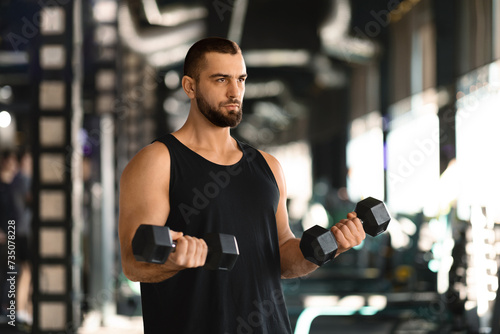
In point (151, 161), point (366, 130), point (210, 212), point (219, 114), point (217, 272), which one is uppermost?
point (366, 130)

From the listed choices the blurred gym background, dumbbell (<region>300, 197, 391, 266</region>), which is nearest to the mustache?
dumbbell (<region>300, 197, 391, 266</region>)

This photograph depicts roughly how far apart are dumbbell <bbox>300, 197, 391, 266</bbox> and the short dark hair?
1.78ft

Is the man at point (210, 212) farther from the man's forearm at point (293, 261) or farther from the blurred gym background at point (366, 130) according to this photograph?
the blurred gym background at point (366, 130)

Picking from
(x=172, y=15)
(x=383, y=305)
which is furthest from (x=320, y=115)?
(x=383, y=305)

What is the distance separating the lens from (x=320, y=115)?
15297 mm

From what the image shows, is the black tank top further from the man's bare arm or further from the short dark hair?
the short dark hair

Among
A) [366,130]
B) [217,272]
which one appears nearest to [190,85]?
[217,272]

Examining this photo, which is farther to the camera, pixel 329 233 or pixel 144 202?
pixel 329 233

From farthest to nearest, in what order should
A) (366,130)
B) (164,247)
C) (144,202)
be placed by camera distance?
(366,130) < (144,202) < (164,247)

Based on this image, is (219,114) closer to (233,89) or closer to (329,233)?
(233,89)

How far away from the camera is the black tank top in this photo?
1584mm

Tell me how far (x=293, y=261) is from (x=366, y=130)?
9669mm

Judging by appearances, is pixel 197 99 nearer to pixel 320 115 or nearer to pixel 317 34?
pixel 317 34

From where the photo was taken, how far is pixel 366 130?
11203 millimetres
